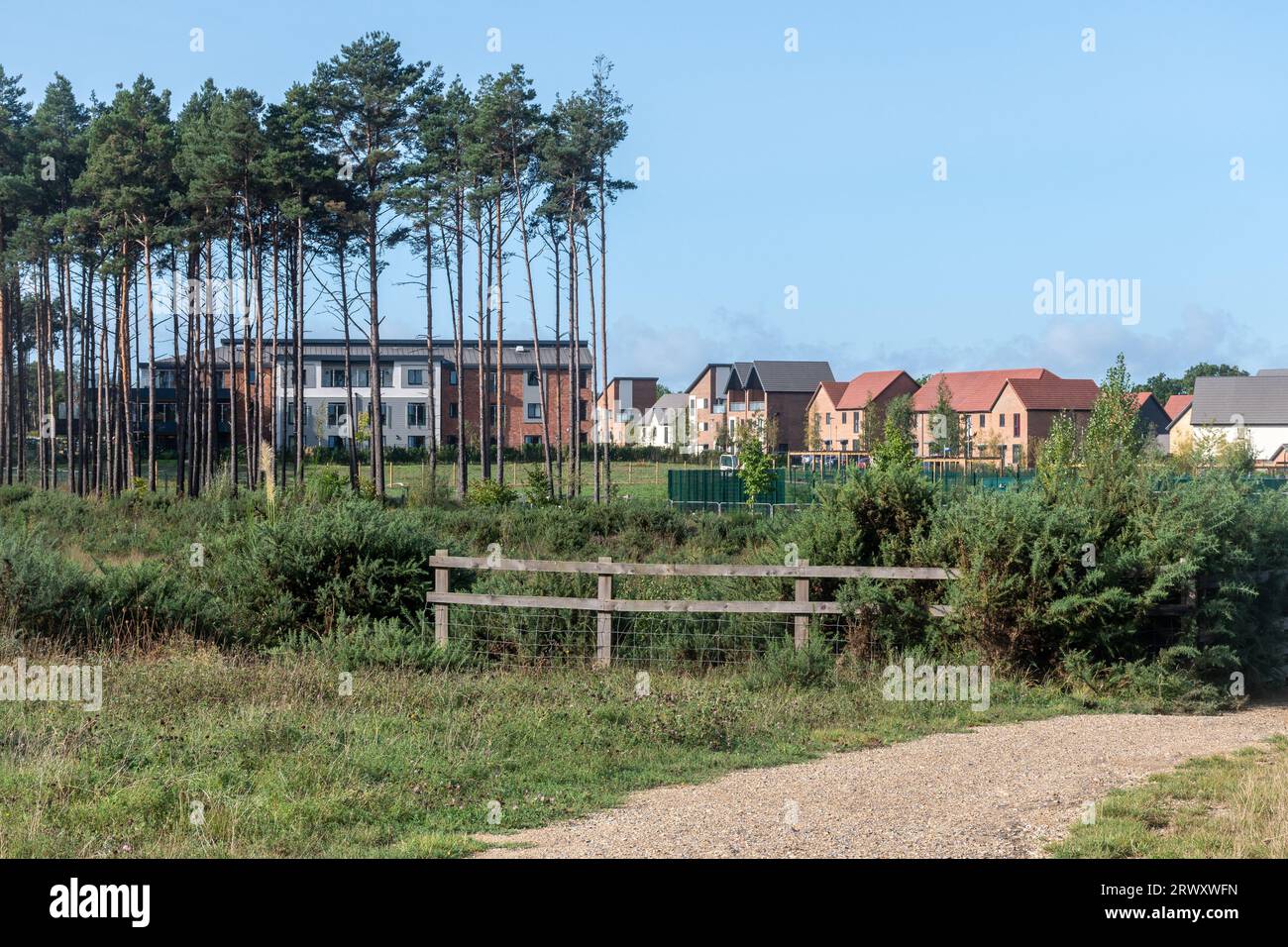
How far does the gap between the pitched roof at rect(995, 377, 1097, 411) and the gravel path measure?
9174cm

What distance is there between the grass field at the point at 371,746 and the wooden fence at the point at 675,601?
86 centimetres

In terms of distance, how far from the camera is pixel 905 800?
8.43 metres

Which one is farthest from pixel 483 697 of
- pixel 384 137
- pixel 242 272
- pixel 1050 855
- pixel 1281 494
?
pixel 242 272

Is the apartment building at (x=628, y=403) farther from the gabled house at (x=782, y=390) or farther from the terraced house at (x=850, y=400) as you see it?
the terraced house at (x=850, y=400)

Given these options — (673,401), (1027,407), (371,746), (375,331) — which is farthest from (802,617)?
(673,401)

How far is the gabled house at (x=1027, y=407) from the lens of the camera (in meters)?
98.8

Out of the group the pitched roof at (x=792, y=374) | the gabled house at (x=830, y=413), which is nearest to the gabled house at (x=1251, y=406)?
the gabled house at (x=830, y=413)

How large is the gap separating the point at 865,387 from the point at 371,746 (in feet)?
343

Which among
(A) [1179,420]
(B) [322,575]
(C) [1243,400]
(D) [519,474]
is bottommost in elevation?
(D) [519,474]

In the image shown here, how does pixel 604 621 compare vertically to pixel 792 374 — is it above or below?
below

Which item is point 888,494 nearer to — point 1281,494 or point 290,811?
point 1281,494

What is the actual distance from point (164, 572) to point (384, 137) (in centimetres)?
3405

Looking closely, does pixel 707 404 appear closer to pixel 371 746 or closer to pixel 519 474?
pixel 519 474

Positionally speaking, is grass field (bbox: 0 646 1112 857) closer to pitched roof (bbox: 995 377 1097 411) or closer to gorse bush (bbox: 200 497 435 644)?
gorse bush (bbox: 200 497 435 644)
